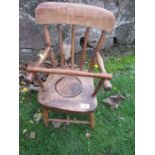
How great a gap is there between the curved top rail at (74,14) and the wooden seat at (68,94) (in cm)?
Answer: 46

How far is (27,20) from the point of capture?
2539 mm

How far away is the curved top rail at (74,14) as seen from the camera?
188 centimetres

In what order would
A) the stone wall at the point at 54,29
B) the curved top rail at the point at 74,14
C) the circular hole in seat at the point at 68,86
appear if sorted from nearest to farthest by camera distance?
1. the curved top rail at the point at 74,14
2. the circular hole in seat at the point at 68,86
3. the stone wall at the point at 54,29

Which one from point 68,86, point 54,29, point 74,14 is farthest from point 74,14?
point 54,29

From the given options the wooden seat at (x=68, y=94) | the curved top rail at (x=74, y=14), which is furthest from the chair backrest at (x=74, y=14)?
the wooden seat at (x=68, y=94)

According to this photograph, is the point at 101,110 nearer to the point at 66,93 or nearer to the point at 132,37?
the point at 66,93

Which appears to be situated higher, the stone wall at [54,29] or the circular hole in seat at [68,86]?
the stone wall at [54,29]

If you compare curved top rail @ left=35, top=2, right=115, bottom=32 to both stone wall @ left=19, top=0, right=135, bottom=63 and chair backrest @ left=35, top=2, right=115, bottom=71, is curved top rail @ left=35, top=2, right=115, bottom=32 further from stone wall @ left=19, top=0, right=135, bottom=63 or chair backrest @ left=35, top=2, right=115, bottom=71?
stone wall @ left=19, top=0, right=135, bottom=63

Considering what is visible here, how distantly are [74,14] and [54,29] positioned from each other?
75cm

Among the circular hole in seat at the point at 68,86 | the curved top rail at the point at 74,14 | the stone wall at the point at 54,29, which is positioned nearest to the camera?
the curved top rail at the point at 74,14

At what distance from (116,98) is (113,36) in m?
0.74

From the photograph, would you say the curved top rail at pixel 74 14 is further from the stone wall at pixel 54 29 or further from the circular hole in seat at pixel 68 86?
the stone wall at pixel 54 29
